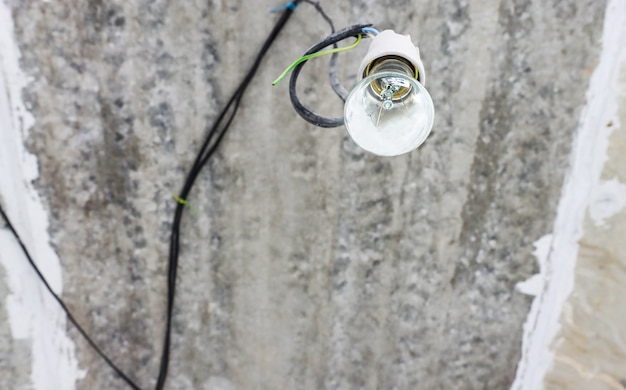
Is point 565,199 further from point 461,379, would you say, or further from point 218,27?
point 218,27

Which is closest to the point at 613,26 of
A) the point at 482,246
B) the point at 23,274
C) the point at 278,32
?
the point at 482,246

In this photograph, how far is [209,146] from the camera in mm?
895

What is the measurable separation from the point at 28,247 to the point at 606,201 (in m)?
1.21

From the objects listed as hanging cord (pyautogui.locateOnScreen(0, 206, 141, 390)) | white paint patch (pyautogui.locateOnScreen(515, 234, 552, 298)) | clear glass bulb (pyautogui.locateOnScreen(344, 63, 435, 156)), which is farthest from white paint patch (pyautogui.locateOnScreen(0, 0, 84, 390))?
white paint patch (pyautogui.locateOnScreen(515, 234, 552, 298))

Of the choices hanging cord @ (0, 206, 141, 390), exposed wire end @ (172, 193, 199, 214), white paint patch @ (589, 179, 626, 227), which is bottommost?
hanging cord @ (0, 206, 141, 390)

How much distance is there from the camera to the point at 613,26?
2.66ft

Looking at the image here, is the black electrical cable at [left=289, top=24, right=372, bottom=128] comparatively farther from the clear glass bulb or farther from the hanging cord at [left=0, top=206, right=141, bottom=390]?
the hanging cord at [left=0, top=206, right=141, bottom=390]

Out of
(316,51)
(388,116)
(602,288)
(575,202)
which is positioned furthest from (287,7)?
(602,288)

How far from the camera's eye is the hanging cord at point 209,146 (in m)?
0.83

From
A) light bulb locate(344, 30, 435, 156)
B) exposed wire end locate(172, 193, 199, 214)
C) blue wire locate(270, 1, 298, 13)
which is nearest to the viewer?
light bulb locate(344, 30, 435, 156)

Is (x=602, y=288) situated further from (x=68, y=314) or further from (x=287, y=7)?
(x=68, y=314)

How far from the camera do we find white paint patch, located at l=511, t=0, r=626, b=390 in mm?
832

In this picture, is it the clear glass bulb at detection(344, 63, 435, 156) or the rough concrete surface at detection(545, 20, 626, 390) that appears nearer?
the clear glass bulb at detection(344, 63, 435, 156)

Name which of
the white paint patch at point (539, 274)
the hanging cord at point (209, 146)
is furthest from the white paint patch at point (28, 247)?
the white paint patch at point (539, 274)
